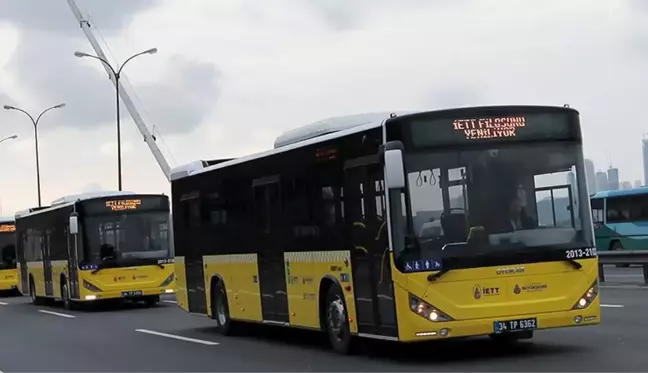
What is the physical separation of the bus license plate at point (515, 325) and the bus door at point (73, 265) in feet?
62.6

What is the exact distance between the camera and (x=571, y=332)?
1647cm

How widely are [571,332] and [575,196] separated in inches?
144

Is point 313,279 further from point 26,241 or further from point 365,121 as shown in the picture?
→ point 26,241

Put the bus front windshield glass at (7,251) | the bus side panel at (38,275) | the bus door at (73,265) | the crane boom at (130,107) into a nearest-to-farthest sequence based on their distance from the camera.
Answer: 1. the bus door at (73,265)
2. the bus side panel at (38,275)
3. the bus front windshield glass at (7,251)
4. the crane boom at (130,107)

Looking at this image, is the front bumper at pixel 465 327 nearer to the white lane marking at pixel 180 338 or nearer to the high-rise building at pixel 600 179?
the high-rise building at pixel 600 179

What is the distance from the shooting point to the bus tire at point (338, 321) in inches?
585

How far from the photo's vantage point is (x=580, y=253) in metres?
13.3

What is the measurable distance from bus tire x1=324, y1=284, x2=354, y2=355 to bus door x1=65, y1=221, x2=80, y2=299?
16.2m

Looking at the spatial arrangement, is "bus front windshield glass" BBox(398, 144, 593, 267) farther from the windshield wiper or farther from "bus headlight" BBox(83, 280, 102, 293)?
"bus headlight" BBox(83, 280, 102, 293)

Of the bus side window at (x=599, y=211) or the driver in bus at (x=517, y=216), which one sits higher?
the bus side window at (x=599, y=211)

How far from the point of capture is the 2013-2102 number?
43.5ft

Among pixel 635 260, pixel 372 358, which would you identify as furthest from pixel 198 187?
pixel 635 260

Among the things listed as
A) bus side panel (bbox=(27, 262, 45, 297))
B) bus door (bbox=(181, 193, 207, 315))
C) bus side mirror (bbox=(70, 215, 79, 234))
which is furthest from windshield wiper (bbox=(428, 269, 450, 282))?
bus side panel (bbox=(27, 262, 45, 297))

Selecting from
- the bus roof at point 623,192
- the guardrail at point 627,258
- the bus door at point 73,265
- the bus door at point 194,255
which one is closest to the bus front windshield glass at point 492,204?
the bus door at point 194,255
